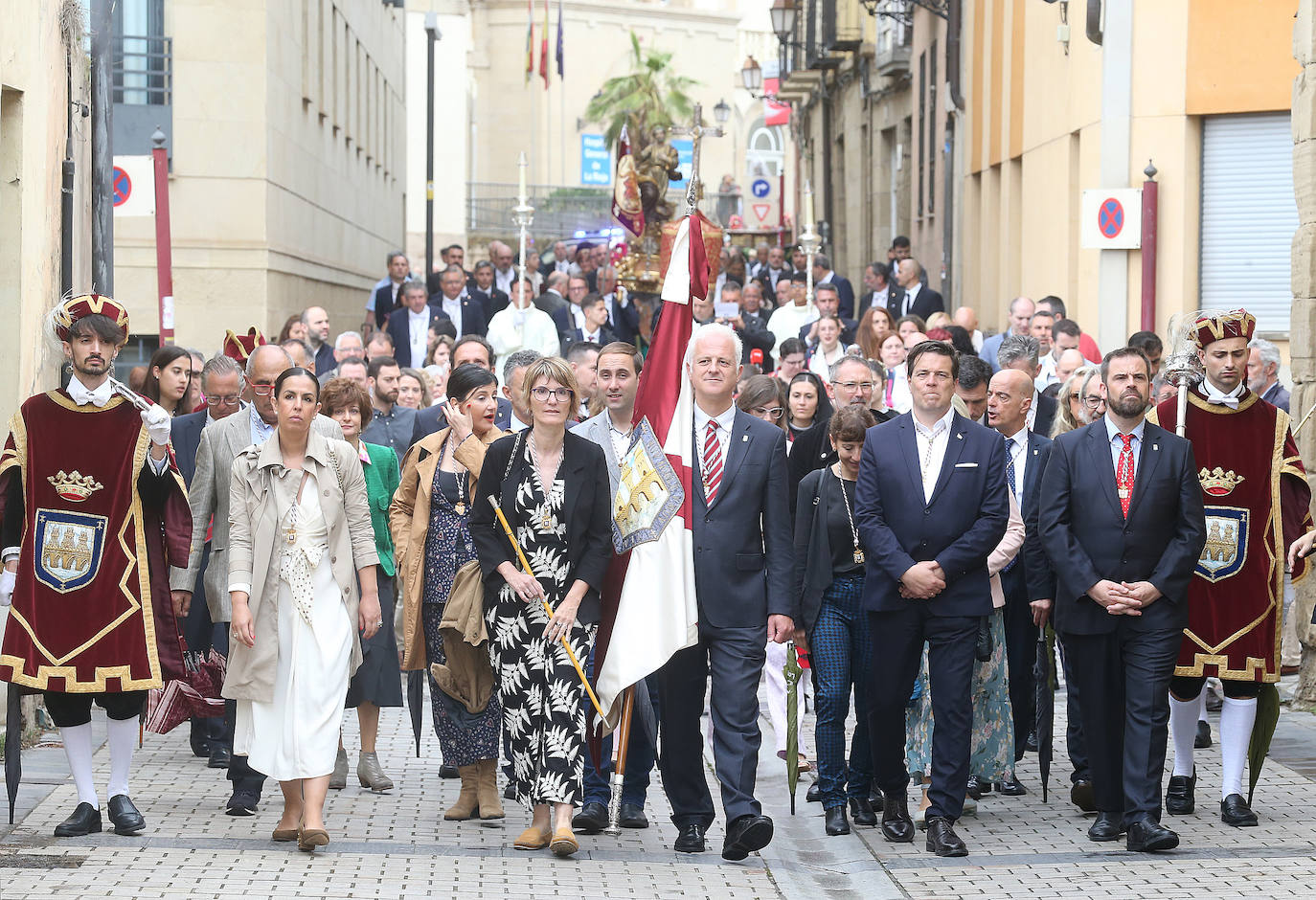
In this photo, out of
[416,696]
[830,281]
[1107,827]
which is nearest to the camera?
[1107,827]

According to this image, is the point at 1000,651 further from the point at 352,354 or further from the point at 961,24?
the point at 961,24

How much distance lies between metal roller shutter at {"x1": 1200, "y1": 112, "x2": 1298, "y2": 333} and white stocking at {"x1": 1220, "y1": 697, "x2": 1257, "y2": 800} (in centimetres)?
942

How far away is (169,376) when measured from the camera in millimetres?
9758

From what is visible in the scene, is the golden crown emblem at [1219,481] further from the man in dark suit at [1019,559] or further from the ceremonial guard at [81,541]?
the ceremonial guard at [81,541]

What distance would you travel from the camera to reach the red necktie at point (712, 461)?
25.8 feet

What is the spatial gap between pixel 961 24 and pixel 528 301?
10.3 meters

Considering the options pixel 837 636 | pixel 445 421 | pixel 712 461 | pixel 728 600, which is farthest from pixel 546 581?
pixel 445 421

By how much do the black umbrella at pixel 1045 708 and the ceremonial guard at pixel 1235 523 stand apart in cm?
69

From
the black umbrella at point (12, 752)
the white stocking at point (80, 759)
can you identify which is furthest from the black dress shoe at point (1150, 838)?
the black umbrella at point (12, 752)

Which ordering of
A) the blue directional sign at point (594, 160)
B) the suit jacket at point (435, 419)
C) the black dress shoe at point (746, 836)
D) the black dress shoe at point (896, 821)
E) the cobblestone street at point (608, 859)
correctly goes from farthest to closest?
the blue directional sign at point (594, 160) < the suit jacket at point (435, 419) < the black dress shoe at point (896, 821) < the black dress shoe at point (746, 836) < the cobblestone street at point (608, 859)

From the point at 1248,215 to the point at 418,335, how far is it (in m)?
7.66

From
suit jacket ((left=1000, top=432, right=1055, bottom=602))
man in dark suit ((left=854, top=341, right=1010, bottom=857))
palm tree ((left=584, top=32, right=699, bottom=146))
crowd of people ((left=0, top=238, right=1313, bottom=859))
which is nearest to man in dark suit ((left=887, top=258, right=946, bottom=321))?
suit jacket ((left=1000, top=432, right=1055, bottom=602))

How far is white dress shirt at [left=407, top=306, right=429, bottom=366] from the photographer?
1814 cm

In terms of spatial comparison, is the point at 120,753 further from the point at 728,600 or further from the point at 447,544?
the point at 728,600
